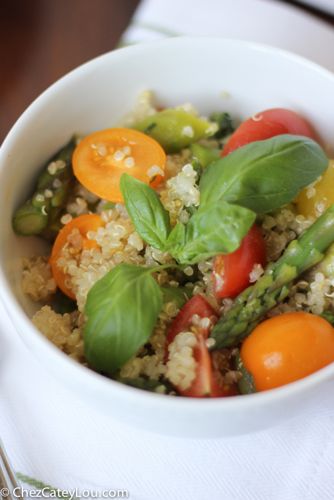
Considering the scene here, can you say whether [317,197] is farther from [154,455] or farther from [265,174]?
[154,455]

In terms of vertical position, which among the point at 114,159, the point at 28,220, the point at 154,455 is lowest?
the point at 154,455

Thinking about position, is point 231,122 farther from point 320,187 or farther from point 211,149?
point 320,187

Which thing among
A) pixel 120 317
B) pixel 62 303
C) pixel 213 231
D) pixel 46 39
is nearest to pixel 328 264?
pixel 213 231

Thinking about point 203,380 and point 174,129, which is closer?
point 203,380

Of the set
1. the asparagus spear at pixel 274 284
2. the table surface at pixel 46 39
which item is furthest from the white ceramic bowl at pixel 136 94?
the table surface at pixel 46 39

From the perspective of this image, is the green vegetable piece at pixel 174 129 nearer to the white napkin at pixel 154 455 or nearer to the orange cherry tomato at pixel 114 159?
the orange cherry tomato at pixel 114 159

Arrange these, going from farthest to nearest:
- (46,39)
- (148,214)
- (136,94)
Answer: (46,39), (136,94), (148,214)

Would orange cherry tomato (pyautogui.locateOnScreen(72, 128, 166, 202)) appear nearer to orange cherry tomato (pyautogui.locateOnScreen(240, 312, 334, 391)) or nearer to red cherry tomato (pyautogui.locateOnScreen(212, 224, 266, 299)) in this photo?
red cherry tomato (pyautogui.locateOnScreen(212, 224, 266, 299))

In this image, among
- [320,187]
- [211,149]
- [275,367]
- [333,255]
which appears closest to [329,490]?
[275,367]
